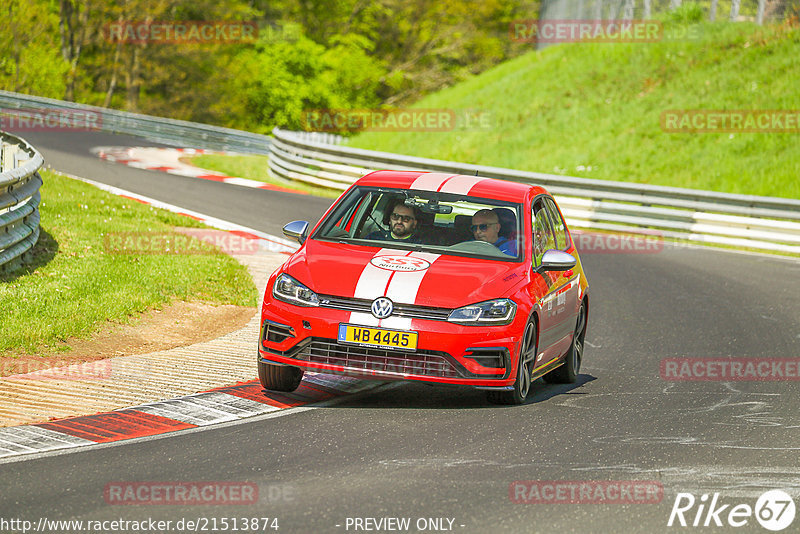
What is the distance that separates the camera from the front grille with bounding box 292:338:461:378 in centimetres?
772

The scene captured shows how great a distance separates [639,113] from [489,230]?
24129 millimetres

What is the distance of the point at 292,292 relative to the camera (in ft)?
26.3

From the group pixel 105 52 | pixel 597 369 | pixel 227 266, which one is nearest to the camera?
pixel 597 369

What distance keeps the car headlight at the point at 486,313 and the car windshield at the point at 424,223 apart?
2.42 ft

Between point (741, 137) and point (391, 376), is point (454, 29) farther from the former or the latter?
point (391, 376)

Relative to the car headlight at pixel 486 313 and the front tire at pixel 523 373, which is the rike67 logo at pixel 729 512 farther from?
the front tire at pixel 523 373

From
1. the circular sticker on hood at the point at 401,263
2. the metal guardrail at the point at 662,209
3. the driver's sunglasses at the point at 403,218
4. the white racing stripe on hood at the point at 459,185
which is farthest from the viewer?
the metal guardrail at the point at 662,209

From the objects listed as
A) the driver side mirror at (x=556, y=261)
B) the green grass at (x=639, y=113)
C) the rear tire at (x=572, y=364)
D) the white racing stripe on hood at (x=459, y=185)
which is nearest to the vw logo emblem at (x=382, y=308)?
the driver side mirror at (x=556, y=261)

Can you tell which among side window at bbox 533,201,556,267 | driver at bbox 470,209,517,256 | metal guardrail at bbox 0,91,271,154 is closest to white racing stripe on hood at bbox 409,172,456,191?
driver at bbox 470,209,517,256

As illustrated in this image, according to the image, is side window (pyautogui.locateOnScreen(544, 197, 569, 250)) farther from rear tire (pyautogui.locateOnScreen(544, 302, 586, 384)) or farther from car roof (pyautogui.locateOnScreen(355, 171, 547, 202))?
rear tire (pyautogui.locateOnScreen(544, 302, 586, 384))

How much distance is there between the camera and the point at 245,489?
5.82 metres

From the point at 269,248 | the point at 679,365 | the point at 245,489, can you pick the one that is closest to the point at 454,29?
the point at 269,248

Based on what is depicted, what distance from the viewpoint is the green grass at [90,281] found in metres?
9.95

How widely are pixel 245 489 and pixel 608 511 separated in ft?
5.98
